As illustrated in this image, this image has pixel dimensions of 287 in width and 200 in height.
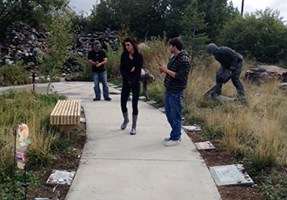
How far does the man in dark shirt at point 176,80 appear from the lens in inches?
237

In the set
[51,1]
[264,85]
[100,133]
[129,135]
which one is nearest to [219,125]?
[129,135]

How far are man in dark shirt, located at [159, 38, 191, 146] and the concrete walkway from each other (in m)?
0.42

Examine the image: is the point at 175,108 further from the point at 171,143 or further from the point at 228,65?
the point at 228,65

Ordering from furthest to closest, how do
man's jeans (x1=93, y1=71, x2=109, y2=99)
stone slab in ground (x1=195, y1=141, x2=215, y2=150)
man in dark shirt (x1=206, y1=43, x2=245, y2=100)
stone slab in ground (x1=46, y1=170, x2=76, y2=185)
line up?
man's jeans (x1=93, y1=71, x2=109, y2=99) < man in dark shirt (x1=206, y1=43, x2=245, y2=100) < stone slab in ground (x1=195, y1=141, x2=215, y2=150) < stone slab in ground (x1=46, y1=170, x2=76, y2=185)

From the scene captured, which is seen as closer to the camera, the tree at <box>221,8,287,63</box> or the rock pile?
the rock pile

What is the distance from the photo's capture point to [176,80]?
607 cm

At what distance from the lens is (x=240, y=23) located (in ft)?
66.9

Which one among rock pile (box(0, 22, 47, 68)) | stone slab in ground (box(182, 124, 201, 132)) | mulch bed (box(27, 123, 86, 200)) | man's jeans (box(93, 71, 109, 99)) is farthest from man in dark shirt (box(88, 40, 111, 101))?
rock pile (box(0, 22, 47, 68))

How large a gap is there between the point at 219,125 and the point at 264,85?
18.0 feet

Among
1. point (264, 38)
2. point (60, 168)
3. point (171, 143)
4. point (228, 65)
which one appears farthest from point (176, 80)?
point (264, 38)

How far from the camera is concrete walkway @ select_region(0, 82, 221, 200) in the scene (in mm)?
4352

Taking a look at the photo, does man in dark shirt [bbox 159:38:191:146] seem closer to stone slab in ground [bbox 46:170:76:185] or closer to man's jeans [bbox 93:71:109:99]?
stone slab in ground [bbox 46:170:76:185]

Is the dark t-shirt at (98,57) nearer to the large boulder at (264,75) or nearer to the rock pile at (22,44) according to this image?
the large boulder at (264,75)

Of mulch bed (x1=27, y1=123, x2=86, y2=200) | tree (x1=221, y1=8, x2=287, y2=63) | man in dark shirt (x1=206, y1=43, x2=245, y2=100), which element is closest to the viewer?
mulch bed (x1=27, y1=123, x2=86, y2=200)
